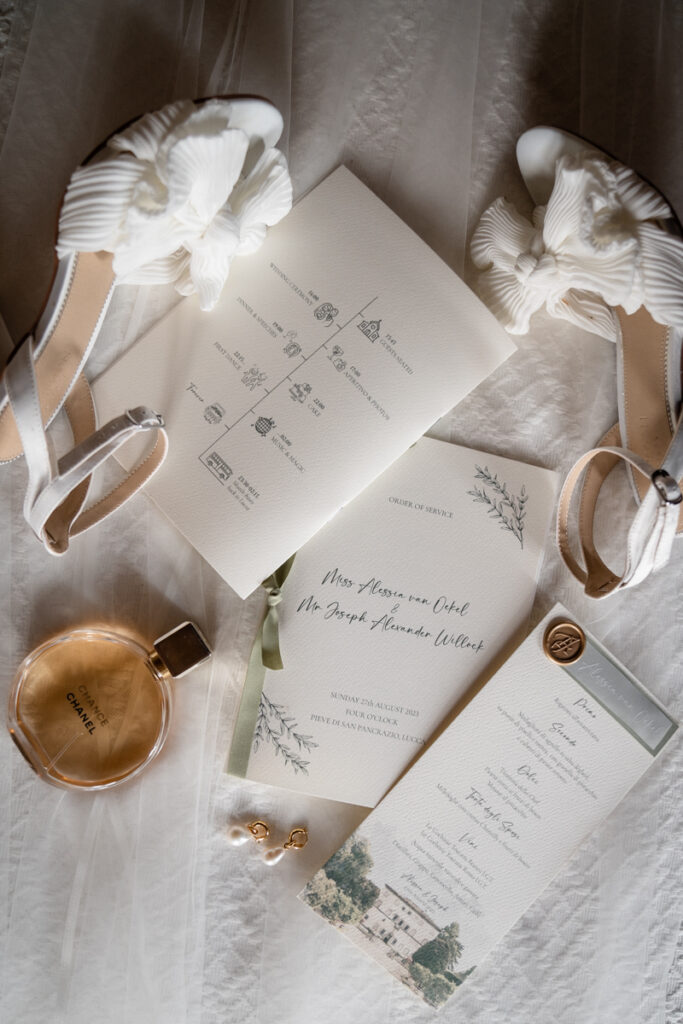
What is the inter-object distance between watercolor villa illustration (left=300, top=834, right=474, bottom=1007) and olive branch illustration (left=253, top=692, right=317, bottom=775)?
0.09m

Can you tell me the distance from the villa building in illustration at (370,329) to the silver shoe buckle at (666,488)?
27cm

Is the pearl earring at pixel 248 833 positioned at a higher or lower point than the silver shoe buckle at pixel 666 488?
higher

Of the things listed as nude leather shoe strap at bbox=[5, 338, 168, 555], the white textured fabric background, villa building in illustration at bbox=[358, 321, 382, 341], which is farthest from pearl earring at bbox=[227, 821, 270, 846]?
villa building in illustration at bbox=[358, 321, 382, 341]

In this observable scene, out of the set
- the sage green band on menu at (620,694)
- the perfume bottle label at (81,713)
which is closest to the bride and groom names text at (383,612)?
the sage green band on menu at (620,694)

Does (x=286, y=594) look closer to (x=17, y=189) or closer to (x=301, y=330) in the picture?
(x=301, y=330)

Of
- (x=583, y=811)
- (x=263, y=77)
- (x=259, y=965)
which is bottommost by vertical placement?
(x=583, y=811)

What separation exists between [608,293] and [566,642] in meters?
0.31

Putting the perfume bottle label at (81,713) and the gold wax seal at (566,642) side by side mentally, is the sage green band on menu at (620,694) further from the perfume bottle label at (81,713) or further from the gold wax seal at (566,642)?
the perfume bottle label at (81,713)

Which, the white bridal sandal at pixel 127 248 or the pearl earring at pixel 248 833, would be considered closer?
the white bridal sandal at pixel 127 248

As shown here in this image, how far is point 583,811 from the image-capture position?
0.64 meters

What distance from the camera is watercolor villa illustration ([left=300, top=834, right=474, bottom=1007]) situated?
2.09ft

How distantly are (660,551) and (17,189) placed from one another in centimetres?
66

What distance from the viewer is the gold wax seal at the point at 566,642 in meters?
0.63

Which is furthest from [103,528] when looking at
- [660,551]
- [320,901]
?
[660,551]
